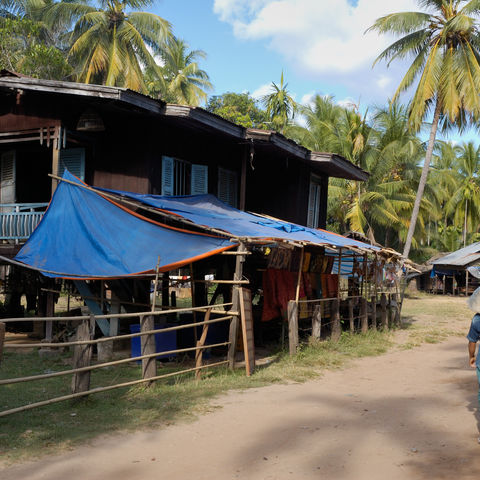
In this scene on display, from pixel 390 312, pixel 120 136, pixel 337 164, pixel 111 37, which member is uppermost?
pixel 111 37

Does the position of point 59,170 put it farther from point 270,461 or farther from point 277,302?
point 270,461

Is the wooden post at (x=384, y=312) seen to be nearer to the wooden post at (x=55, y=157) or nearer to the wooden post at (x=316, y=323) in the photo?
the wooden post at (x=316, y=323)

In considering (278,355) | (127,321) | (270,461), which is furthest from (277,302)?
(270,461)

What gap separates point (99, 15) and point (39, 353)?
17947 mm

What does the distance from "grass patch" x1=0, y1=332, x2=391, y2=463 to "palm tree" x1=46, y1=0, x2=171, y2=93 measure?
15.8 metres

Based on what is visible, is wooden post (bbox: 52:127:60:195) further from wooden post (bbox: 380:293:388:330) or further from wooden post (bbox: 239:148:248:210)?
wooden post (bbox: 380:293:388:330)

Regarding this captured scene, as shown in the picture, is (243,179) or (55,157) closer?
(55,157)

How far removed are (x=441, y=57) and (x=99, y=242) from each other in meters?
17.6

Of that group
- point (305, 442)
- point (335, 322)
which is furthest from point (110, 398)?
point (335, 322)

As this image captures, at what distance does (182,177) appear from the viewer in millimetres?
12234

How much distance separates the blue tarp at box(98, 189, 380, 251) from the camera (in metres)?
9.14

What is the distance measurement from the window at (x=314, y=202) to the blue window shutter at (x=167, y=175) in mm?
5425

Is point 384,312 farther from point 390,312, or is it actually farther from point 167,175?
point 167,175

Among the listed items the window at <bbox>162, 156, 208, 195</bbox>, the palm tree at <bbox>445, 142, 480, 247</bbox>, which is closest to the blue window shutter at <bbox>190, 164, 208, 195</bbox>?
the window at <bbox>162, 156, 208, 195</bbox>
